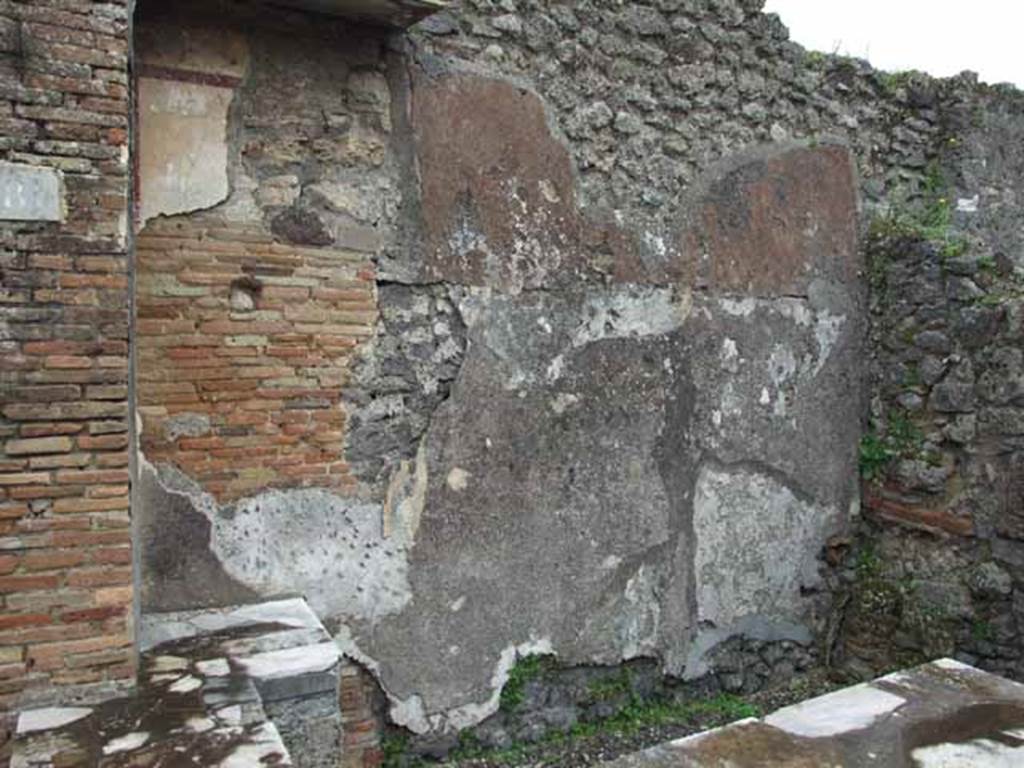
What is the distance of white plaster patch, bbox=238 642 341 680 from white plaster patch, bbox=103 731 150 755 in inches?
18.2

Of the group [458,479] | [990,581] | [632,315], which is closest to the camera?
[458,479]

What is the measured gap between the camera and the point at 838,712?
241 cm

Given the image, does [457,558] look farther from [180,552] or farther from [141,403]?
[141,403]

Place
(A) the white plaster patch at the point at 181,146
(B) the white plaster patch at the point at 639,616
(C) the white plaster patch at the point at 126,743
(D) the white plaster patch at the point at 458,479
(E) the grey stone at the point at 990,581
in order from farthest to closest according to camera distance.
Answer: (E) the grey stone at the point at 990,581 → (B) the white plaster patch at the point at 639,616 → (D) the white plaster patch at the point at 458,479 → (A) the white plaster patch at the point at 181,146 → (C) the white plaster patch at the point at 126,743

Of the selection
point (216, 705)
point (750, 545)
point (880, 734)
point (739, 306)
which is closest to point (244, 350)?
point (216, 705)

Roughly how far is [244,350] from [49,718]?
56.2 inches

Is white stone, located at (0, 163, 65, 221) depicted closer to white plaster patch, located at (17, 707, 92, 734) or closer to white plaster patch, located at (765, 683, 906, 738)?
white plaster patch, located at (17, 707, 92, 734)

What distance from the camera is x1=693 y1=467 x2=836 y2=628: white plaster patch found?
465cm

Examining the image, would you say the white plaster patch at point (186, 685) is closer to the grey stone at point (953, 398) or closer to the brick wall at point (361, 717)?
the brick wall at point (361, 717)

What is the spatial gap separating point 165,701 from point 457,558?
1.57 metres

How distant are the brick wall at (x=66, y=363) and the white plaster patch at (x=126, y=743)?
11.9 inches

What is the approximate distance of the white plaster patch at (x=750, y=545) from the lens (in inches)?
183

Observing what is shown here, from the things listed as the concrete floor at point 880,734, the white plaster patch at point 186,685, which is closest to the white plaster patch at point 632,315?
the concrete floor at point 880,734

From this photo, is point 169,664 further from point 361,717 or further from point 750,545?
point 750,545
